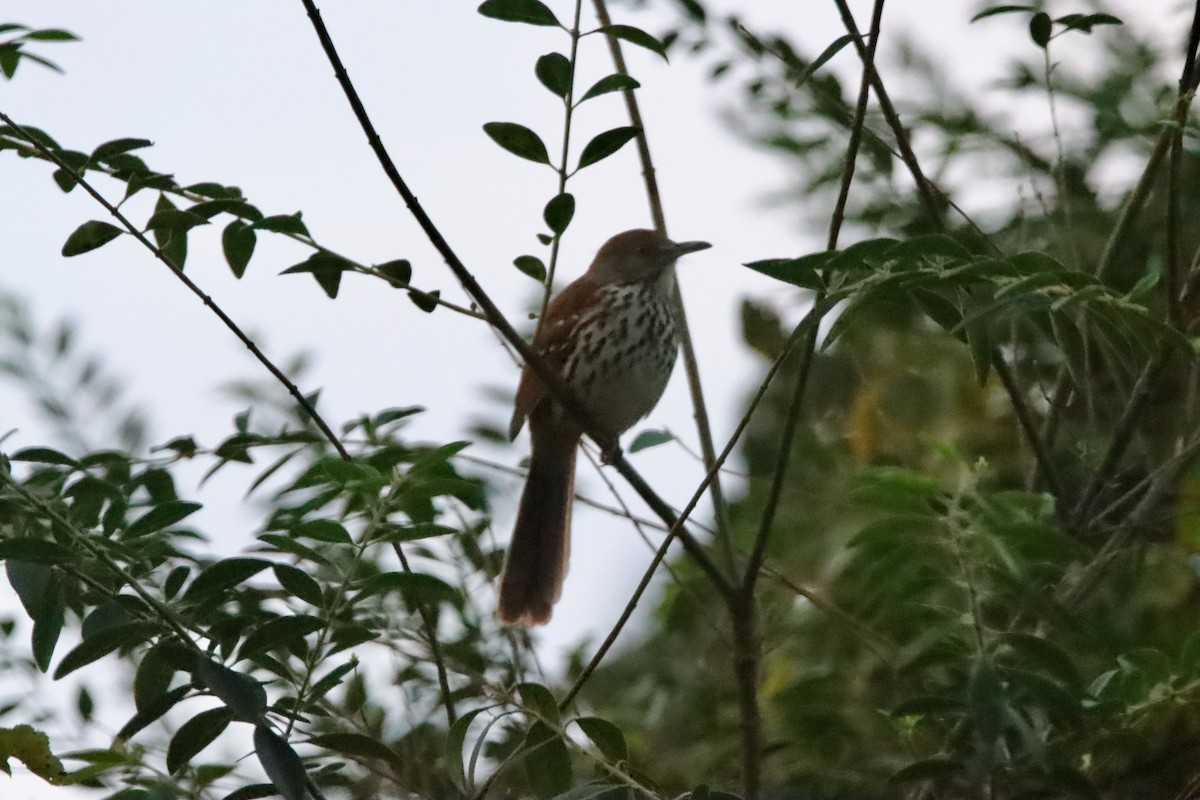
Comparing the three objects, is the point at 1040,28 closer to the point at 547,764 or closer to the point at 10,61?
the point at 547,764

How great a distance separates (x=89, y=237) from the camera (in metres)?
2.55

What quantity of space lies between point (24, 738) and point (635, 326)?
2.75 m

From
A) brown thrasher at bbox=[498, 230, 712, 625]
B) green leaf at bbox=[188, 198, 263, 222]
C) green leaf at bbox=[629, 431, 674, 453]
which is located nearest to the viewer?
green leaf at bbox=[188, 198, 263, 222]

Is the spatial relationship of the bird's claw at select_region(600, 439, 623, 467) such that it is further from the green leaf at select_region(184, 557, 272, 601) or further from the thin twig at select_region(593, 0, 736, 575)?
the green leaf at select_region(184, 557, 272, 601)

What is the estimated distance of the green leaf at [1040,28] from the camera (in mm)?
3031

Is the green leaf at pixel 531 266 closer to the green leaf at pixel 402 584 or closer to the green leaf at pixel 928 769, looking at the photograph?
the green leaf at pixel 402 584

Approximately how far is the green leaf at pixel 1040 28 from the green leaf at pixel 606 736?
163cm

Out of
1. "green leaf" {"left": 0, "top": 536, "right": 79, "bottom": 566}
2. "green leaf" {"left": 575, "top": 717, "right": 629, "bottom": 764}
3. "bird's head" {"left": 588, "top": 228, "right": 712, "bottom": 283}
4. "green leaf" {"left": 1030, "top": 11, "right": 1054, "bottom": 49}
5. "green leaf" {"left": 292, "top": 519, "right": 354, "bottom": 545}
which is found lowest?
"green leaf" {"left": 575, "top": 717, "right": 629, "bottom": 764}

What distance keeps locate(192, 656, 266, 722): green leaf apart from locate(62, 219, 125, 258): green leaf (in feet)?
2.68

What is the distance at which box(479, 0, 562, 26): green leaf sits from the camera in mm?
2555

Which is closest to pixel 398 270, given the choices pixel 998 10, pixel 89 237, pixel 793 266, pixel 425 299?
pixel 425 299

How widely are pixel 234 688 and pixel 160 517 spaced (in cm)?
41

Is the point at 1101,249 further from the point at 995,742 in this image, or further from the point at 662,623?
the point at 995,742

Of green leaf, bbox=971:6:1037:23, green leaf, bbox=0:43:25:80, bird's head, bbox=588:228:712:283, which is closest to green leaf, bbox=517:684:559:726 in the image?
green leaf, bbox=0:43:25:80
